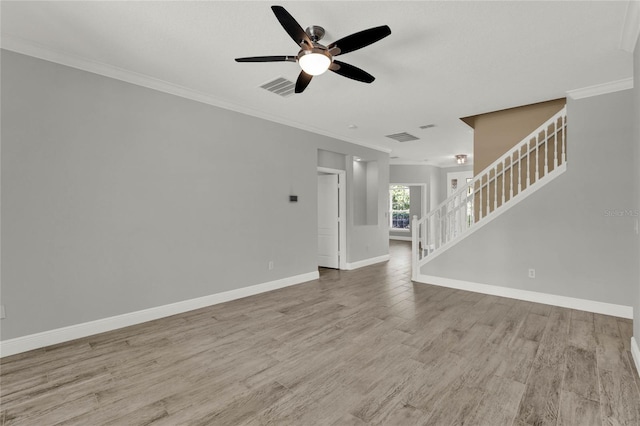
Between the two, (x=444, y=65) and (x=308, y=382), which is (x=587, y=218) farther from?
(x=308, y=382)

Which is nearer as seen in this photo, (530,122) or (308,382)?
(308,382)

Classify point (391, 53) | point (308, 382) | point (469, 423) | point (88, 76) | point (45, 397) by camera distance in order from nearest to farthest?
point (469, 423) < point (45, 397) < point (308, 382) < point (391, 53) < point (88, 76)

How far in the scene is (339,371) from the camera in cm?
246

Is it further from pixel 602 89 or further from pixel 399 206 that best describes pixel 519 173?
pixel 399 206

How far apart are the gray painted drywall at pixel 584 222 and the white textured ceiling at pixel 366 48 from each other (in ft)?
1.96

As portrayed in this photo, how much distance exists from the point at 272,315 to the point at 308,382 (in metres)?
1.56

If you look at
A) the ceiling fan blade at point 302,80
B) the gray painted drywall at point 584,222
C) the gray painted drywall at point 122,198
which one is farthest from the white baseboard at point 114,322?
the gray painted drywall at point 584,222

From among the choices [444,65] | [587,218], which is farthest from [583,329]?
[444,65]

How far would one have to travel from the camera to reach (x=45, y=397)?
85.0 inches

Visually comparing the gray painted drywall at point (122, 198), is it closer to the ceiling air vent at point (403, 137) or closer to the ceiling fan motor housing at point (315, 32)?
the ceiling fan motor housing at point (315, 32)

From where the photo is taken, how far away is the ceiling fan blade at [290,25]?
6.40ft

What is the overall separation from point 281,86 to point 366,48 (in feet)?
4.16

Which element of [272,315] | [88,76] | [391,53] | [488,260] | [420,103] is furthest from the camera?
[488,260]

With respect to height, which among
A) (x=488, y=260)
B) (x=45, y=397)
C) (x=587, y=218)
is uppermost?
(x=587, y=218)
